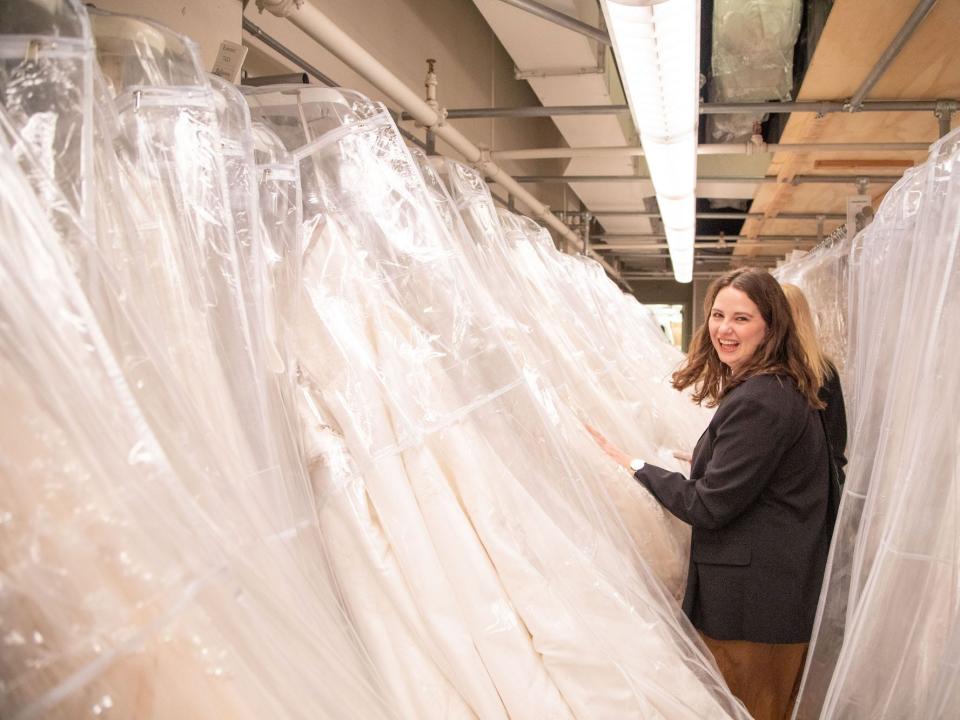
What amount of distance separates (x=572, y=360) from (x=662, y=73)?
0.72 meters

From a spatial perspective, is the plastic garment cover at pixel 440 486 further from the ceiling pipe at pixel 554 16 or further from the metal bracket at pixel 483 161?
the metal bracket at pixel 483 161

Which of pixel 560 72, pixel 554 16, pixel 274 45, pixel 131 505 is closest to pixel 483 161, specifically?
pixel 560 72

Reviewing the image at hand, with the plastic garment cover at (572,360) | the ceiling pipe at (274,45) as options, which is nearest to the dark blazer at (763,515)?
the plastic garment cover at (572,360)

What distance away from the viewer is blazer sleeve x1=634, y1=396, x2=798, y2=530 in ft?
4.60

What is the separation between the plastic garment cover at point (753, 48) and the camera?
2842mm

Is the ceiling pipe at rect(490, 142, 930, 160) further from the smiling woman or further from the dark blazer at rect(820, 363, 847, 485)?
the smiling woman

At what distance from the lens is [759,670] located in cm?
148

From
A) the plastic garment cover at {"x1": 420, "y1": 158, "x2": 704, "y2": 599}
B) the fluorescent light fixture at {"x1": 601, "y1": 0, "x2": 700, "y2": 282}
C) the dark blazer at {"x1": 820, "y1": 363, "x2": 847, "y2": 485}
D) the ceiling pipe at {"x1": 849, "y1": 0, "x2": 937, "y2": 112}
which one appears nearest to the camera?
the fluorescent light fixture at {"x1": 601, "y1": 0, "x2": 700, "y2": 282}

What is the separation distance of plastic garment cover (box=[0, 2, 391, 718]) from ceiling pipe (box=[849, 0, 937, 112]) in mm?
1853

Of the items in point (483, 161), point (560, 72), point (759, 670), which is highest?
point (560, 72)

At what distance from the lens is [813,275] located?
310 cm

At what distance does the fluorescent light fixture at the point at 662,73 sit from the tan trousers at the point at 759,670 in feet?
4.13

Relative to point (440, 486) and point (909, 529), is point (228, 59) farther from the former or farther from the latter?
point (909, 529)

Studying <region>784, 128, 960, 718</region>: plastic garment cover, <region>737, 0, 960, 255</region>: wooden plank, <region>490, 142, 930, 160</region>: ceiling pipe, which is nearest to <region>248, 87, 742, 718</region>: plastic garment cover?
<region>784, 128, 960, 718</region>: plastic garment cover
